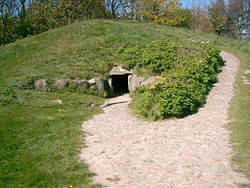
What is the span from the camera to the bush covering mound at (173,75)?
10117 mm

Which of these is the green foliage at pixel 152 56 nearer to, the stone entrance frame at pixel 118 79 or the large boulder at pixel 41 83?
the stone entrance frame at pixel 118 79

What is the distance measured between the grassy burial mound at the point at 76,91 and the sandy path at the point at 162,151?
0.36m

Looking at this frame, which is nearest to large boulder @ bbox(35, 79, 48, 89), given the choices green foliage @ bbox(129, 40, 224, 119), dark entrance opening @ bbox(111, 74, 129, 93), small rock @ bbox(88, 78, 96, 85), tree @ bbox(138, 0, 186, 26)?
small rock @ bbox(88, 78, 96, 85)

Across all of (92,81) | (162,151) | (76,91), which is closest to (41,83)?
(76,91)

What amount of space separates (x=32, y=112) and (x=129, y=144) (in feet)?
16.4

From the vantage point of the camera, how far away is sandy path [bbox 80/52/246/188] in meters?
5.49

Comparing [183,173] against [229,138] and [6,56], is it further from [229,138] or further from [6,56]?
[6,56]

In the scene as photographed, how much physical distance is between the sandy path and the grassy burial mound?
0.36 m

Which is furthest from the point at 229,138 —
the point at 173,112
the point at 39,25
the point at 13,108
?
the point at 39,25

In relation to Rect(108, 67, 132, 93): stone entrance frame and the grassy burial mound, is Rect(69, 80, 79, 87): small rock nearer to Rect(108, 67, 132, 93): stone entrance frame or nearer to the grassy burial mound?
the grassy burial mound

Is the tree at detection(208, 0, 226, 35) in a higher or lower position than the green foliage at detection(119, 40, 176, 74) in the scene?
higher

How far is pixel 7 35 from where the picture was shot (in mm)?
27922

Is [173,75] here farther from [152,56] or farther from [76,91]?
[76,91]

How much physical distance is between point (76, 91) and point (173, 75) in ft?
16.3
